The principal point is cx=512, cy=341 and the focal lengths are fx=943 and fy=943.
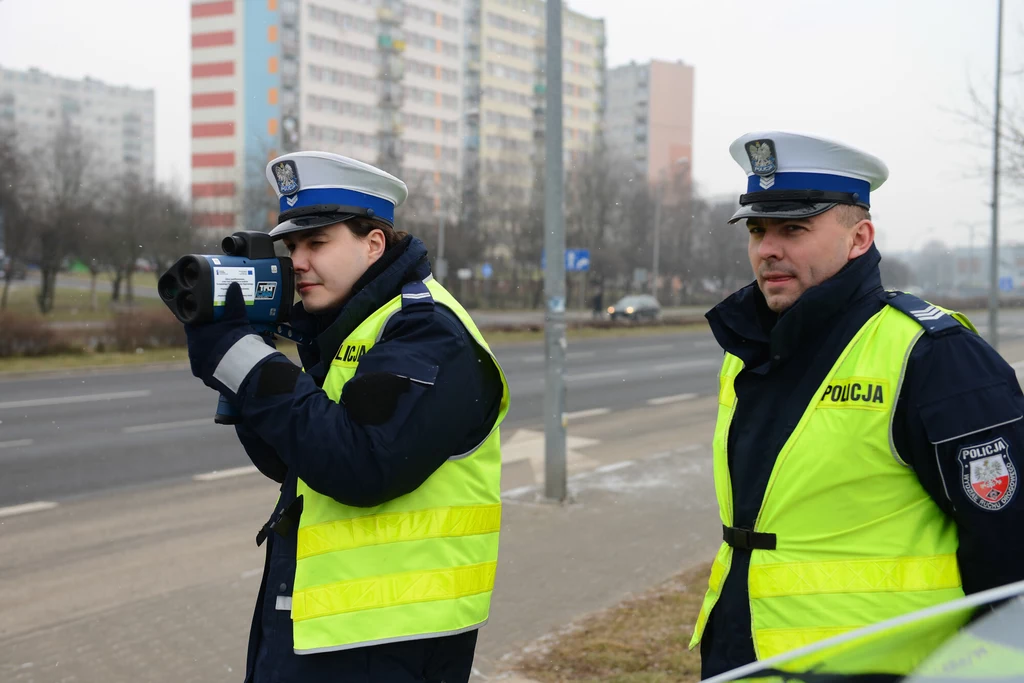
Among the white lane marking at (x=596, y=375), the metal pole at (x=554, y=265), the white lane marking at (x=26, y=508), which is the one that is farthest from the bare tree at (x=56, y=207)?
the metal pole at (x=554, y=265)

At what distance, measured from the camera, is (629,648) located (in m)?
4.20

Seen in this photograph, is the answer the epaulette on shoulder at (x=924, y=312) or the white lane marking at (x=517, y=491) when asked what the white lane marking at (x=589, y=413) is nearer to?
the white lane marking at (x=517, y=491)

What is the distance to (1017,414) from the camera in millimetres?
1771

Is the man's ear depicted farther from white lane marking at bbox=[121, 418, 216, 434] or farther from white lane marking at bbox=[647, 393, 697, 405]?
white lane marking at bbox=[647, 393, 697, 405]

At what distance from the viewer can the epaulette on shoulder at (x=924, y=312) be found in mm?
1844

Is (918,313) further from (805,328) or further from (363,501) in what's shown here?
(363,501)

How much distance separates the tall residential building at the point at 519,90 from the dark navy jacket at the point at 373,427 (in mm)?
6472

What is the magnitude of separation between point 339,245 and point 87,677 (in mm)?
2929

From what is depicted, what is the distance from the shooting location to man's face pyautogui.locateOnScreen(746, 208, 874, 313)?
6.75ft

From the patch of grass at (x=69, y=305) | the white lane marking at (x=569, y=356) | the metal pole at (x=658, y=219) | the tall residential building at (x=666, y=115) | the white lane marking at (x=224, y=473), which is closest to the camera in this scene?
the white lane marking at (x=224, y=473)

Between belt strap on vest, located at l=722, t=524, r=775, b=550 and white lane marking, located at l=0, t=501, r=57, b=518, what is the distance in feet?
22.2

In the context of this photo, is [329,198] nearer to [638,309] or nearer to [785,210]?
[785,210]

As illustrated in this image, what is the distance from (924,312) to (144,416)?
11996mm

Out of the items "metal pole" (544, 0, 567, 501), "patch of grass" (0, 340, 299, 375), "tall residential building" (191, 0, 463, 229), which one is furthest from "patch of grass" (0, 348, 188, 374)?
"tall residential building" (191, 0, 463, 229)
